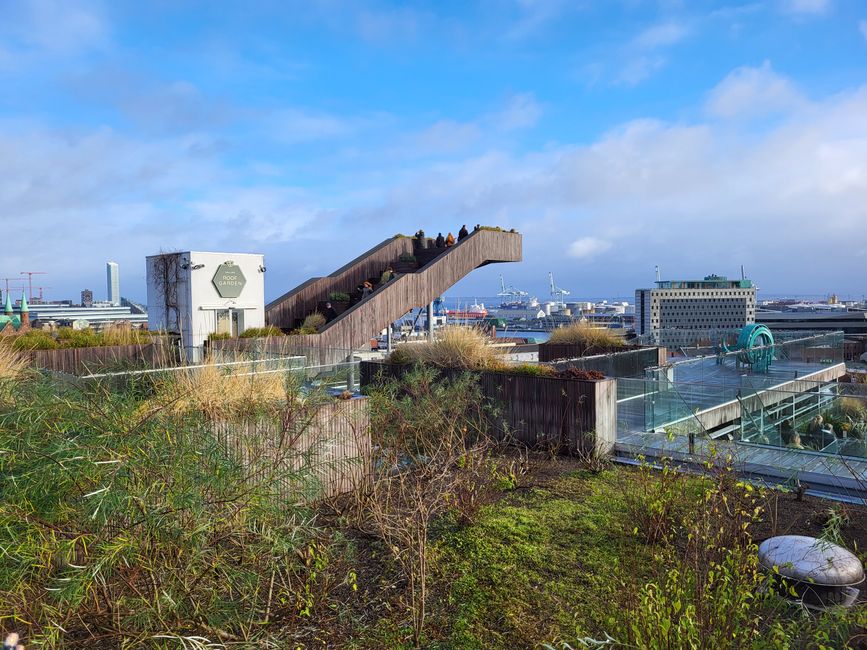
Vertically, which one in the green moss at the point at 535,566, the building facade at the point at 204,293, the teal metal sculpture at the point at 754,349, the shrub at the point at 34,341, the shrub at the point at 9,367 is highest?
the building facade at the point at 204,293

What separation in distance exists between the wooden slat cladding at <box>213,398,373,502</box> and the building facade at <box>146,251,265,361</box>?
8808 millimetres

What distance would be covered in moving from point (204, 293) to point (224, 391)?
33.0 ft

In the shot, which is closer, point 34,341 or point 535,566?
point 535,566

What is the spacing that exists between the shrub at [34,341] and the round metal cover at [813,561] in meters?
9.88

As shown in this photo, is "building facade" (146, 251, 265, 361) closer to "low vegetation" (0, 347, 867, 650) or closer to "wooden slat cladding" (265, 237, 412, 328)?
"wooden slat cladding" (265, 237, 412, 328)

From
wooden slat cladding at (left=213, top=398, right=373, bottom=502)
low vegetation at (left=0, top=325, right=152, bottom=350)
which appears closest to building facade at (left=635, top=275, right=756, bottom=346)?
low vegetation at (left=0, top=325, right=152, bottom=350)

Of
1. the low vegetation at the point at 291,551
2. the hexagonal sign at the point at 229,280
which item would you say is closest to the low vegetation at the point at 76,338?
the hexagonal sign at the point at 229,280

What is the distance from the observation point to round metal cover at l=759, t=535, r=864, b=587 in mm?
3143

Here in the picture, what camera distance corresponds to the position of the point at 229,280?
14.2m

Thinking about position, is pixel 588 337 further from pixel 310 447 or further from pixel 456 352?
pixel 310 447

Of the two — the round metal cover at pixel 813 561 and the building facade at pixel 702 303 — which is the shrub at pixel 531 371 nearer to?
the round metal cover at pixel 813 561

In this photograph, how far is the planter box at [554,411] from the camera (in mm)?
6695

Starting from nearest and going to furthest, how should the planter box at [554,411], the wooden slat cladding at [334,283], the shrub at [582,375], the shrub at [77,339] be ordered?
1. the planter box at [554,411]
2. the shrub at [582,375]
3. the shrub at [77,339]
4. the wooden slat cladding at [334,283]

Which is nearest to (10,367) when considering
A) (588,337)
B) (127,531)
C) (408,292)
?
(127,531)
